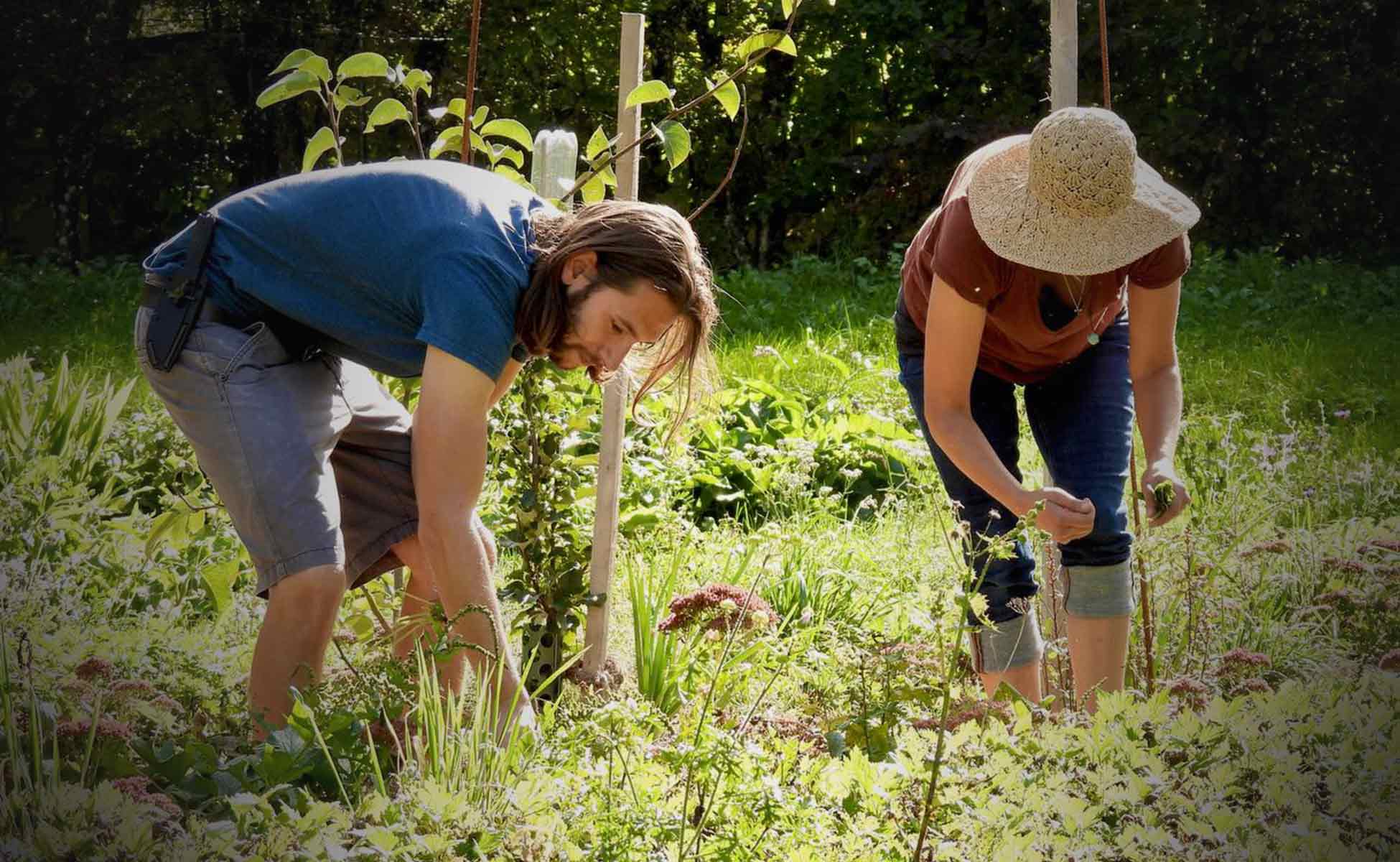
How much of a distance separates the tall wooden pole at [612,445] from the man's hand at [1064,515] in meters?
0.92

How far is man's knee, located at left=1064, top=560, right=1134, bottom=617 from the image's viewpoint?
253 cm

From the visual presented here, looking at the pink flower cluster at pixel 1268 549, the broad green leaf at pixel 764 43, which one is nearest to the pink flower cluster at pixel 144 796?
the broad green leaf at pixel 764 43

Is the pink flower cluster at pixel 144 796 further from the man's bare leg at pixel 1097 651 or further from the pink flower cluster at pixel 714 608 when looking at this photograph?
the man's bare leg at pixel 1097 651

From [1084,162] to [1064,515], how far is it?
0.56 meters

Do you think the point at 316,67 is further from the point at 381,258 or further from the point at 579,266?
the point at 579,266

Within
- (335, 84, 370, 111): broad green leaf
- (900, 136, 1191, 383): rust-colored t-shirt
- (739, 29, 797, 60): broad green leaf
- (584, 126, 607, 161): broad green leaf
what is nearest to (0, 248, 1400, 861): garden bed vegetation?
(900, 136, 1191, 383): rust-colored t-shirt

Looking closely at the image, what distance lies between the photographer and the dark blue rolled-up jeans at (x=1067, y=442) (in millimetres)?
2529

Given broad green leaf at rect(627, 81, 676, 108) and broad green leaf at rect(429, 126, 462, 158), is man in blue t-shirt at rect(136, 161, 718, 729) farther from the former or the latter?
broad green leaf at rect(429, 126, 462, 158)

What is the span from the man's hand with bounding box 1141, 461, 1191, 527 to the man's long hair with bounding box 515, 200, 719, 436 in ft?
2.71

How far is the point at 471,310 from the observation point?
6.54 ft

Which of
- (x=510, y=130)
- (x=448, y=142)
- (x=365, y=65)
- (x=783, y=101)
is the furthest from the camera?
(x=783, y=101)

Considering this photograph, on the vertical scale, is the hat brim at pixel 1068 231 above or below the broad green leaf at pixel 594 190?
above

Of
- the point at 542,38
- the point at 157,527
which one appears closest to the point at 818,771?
the point at 157,527

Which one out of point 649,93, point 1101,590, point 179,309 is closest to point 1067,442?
point 1101,590
